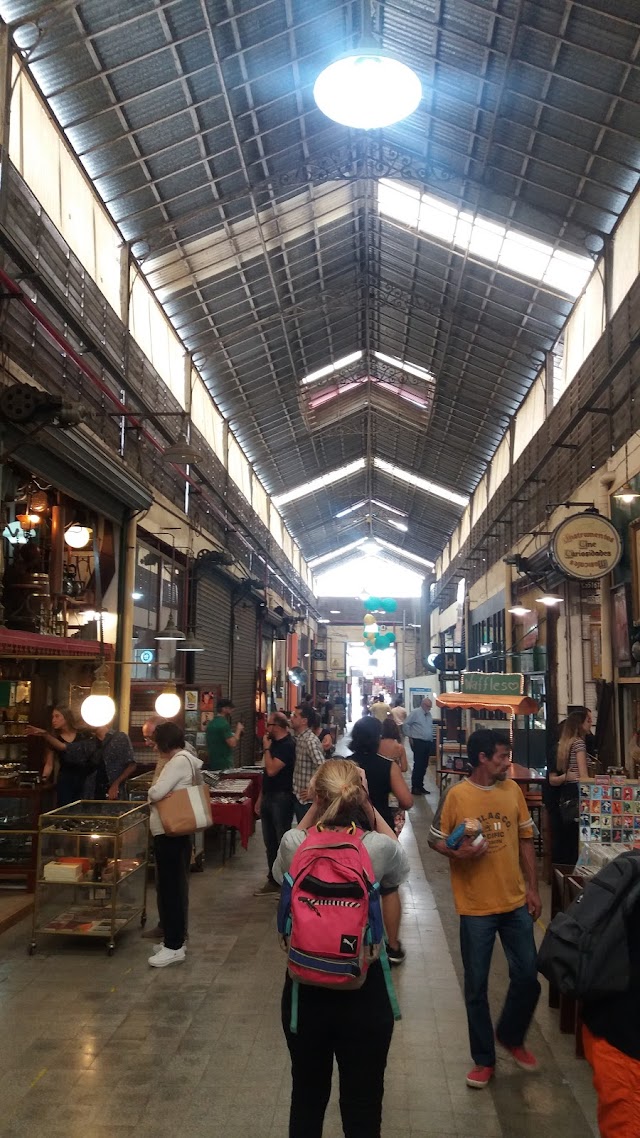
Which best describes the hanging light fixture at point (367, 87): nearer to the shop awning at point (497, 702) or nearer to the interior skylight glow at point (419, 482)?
the shop awning at point (497, 702)

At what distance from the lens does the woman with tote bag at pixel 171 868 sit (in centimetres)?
539

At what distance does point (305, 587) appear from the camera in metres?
32.4

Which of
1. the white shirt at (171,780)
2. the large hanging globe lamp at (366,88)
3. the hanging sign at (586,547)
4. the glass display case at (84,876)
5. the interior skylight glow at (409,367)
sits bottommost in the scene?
the glass display case at (84,876)

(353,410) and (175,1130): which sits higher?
(353,410)

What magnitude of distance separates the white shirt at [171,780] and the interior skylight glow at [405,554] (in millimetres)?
28925

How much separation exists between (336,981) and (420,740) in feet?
40.0

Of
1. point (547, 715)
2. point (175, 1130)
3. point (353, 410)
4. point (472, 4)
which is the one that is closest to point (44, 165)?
Answer: point (472, 4)

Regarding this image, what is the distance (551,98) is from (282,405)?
9537 millimetres

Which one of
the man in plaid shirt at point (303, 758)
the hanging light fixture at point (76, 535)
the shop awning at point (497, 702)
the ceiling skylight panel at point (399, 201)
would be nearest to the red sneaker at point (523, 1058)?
the man in plaid shirt at point (303, 758)

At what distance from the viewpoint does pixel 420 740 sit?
1438 centimetres

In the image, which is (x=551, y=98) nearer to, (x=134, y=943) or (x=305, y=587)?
(x=134, y=943)

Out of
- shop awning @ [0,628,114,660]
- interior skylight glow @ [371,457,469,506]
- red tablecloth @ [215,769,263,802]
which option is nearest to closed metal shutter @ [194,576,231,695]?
red tablecloth @ [215,769,263,802]

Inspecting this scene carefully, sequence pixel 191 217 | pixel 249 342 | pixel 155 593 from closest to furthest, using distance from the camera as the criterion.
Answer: pixel 191 217
pixel 155 593
pixel 249 342

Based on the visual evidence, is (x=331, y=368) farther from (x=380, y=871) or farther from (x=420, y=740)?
(x=380, y=871)
